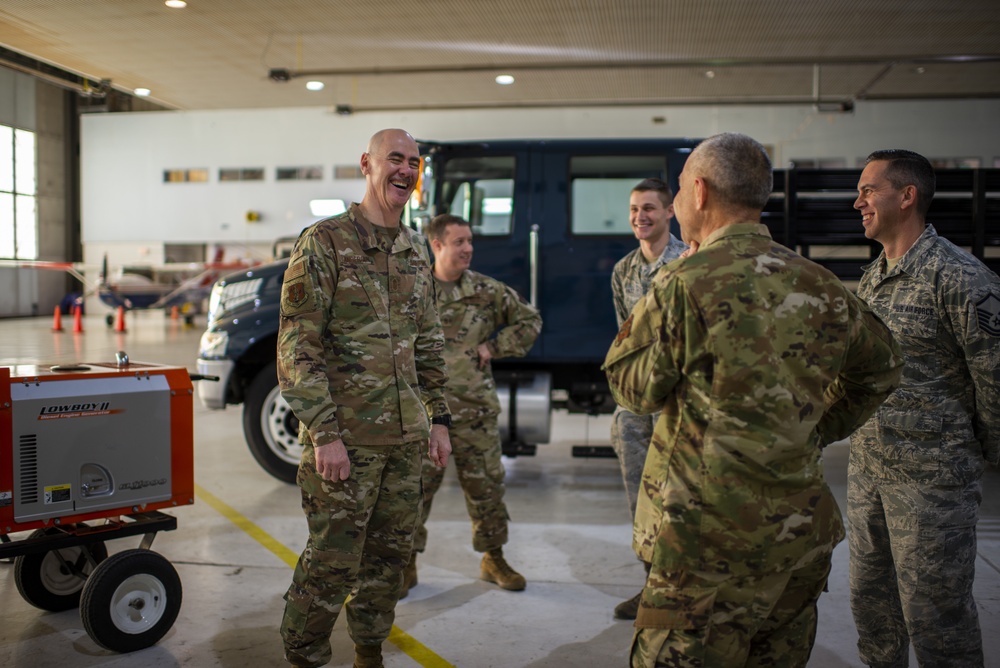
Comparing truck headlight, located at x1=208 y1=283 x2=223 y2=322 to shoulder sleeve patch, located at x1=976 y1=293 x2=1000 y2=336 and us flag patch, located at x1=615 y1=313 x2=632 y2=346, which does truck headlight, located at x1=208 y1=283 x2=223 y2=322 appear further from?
shoulder sleeve patch, located at x1=976 y1=293 x2=1000 y2=336

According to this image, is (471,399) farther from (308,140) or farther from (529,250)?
(308,140)

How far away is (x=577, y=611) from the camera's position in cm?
361

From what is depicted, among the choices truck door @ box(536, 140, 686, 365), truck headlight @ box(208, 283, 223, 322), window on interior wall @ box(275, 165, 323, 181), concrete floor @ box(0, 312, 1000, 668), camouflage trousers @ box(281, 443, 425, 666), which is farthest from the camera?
window on interior wall @ box(275, 165, 323, 181)

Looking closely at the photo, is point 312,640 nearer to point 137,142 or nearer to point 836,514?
point 836,514

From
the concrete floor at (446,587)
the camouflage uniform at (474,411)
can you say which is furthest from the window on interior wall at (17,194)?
the camouflage uniform at (474,411)

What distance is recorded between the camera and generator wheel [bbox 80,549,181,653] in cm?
307

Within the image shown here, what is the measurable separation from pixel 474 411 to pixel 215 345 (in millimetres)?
2500

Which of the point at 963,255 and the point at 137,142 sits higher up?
the point at 137,142

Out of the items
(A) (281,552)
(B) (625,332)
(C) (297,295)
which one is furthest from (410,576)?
(B) (625,332)

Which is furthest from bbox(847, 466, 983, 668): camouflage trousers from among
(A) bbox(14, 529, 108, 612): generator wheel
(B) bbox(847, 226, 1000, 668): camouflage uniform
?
(A) bbox(14, 529, 108, 612): generator wheel

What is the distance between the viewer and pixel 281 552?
14.4ft

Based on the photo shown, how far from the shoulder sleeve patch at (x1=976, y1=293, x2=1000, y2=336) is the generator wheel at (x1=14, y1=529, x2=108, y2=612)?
3.29 metres

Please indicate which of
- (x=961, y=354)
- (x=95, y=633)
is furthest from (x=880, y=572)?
(x=95, y=633)

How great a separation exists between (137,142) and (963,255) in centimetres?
1316
